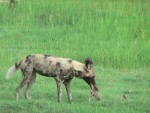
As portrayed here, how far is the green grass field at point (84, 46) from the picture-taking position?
7.43 meters

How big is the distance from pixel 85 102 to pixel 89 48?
396 cm

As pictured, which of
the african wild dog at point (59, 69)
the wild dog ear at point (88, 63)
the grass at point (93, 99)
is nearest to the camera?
the grass at point (93, 99)

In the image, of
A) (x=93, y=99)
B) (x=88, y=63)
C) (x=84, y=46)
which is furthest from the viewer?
(x=84, y=46)

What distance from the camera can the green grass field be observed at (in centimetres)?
743

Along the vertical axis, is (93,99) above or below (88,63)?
below

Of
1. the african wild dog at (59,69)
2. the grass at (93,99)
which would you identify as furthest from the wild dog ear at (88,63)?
the grass at (93,99)

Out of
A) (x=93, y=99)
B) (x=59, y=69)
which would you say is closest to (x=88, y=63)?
(x=59, y=69)

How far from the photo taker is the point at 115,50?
1096cm

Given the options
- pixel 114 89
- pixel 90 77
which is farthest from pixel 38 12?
pixel 90 77

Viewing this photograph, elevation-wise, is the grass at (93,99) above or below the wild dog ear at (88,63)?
below

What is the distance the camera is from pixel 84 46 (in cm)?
1165

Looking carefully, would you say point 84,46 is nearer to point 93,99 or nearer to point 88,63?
point 93,99

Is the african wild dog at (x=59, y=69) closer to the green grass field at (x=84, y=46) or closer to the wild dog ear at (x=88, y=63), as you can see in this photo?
the wild dog ear at (x=88, y=63)

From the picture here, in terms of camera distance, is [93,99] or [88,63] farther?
[93,99]
